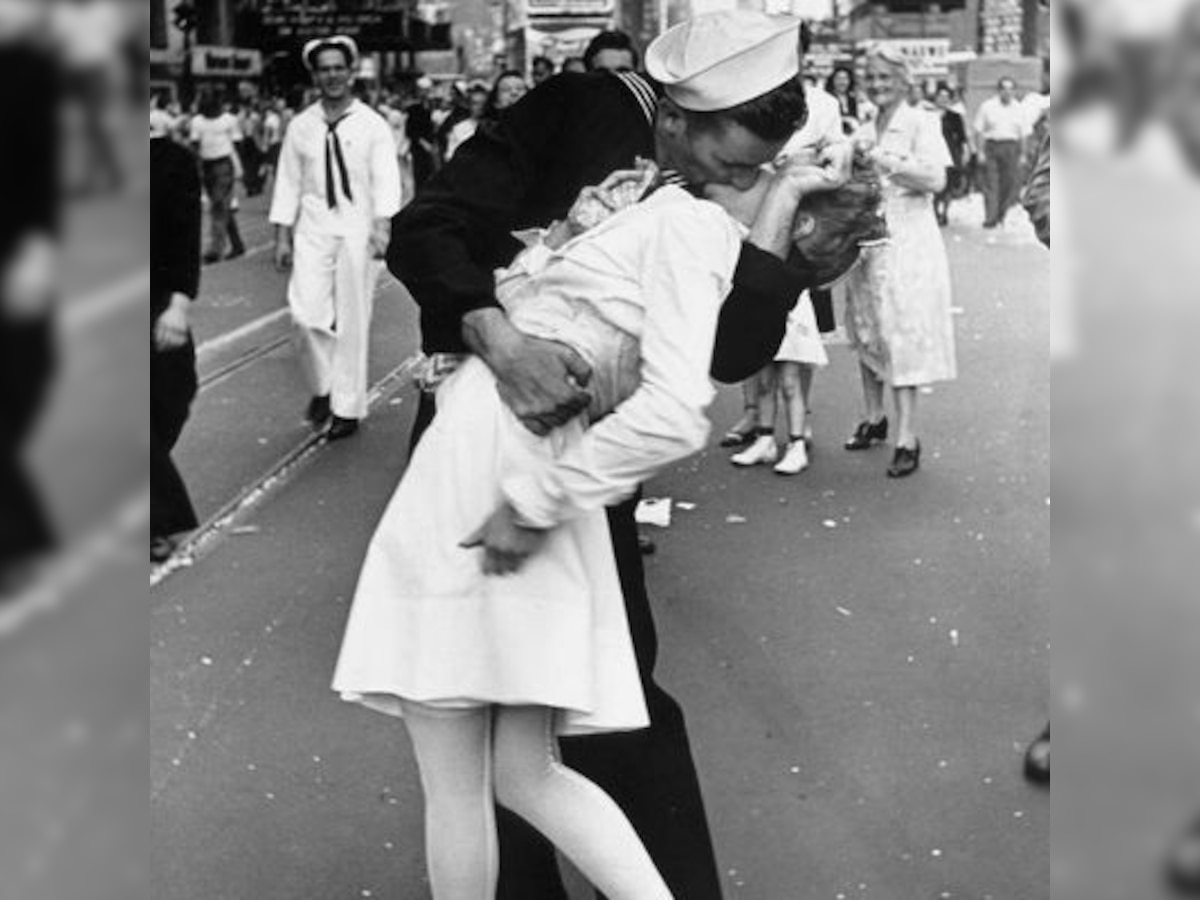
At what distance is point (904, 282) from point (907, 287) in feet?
0.12

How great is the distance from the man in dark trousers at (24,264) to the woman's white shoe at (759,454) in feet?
22.6

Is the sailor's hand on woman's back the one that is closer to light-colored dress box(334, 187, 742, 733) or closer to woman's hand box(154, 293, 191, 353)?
light-colored dress box(334, 187, 742, 733)

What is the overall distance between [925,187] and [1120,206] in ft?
20.1

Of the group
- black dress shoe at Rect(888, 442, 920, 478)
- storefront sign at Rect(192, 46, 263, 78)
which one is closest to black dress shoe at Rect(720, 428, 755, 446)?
black dress shoe at Rect(888, 442, 920, 478)

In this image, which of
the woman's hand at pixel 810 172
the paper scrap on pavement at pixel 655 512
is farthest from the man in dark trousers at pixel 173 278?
the paper scrap on pavement at pixel 655 512

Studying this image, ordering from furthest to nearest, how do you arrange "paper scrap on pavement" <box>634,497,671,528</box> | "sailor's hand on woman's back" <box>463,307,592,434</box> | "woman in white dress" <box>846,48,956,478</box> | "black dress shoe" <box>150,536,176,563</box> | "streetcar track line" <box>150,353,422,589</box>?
1. "woman in white dress" <box>846,48,956,478</box>
2. "paper scrap on pavement" <box>634,497,671,528</box>
3. "streetcar track line" <box>150,353,422,589</box>
4. "black dress shoe" <box>150,536,176,563</box>
5. "sailor's hand on woman's back" <box>463,307,592,434</box>

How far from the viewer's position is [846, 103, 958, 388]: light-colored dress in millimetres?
7551

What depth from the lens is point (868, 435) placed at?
8383mm

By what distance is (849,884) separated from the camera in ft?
12.5

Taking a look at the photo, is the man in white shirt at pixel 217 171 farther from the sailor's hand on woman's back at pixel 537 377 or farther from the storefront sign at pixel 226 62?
the sailor's hand on woman's back at pixel 537 377

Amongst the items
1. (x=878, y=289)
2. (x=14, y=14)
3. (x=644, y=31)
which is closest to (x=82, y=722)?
(x=14, y=14)

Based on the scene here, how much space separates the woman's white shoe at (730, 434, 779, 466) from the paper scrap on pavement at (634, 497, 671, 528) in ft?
2.63

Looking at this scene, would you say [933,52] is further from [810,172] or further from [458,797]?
[458,797]

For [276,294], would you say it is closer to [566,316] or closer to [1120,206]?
[566,316]
